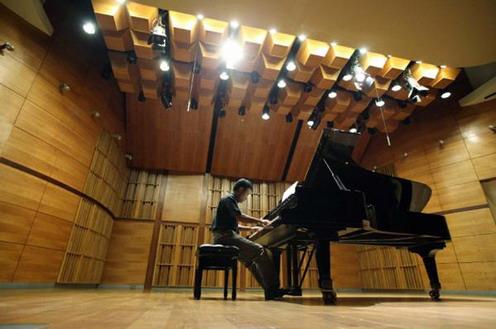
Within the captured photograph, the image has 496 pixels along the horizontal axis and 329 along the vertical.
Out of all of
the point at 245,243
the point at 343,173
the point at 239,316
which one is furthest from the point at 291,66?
the point at 239,316

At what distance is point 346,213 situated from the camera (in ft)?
8.09

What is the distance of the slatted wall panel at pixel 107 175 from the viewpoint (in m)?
5.36

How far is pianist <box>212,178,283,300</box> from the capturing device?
9.68 ft

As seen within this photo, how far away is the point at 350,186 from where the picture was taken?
289cm

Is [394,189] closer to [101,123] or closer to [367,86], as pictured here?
[367,86]

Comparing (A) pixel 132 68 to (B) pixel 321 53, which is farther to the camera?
(A) pixel 132 68

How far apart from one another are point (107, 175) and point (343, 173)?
16.9 feet

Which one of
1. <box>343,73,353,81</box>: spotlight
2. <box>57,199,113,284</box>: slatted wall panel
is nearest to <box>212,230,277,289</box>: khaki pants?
<box>57,199,113,284</box>: slatted wall panel

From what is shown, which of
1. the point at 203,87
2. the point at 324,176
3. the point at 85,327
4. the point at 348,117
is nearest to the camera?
the point at 85,327

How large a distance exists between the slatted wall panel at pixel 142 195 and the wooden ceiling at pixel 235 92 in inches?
12.4

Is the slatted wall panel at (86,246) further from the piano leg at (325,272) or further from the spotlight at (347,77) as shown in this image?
the spotlight at (347,77)

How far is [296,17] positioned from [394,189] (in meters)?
2.69

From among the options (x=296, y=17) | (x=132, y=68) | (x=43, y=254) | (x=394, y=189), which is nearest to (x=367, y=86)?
(x=296, y=17)

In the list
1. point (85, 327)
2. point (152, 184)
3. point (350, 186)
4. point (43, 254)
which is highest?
point (152, 184)
